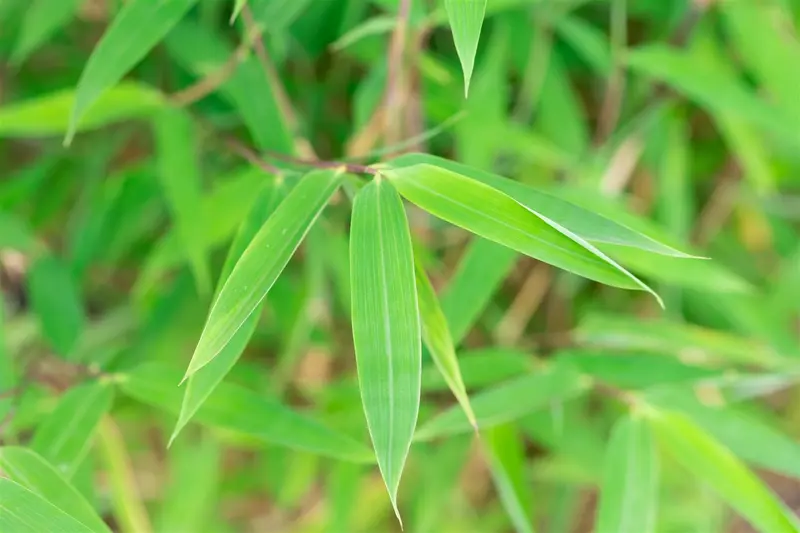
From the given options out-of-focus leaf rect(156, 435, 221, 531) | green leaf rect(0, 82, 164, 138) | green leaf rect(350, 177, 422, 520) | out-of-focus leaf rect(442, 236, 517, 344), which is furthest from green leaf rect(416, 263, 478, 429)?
out-of-focus leaf rect(156, 435, 221, 531)

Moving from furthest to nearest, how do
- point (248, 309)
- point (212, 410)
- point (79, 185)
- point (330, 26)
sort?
1. point (79, 185)
2. point (330, 26)
3. point (212, 410)
4. point (248, 309)

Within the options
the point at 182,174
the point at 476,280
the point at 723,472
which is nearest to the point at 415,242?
the point at 476,280

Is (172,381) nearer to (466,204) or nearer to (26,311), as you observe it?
(466,204)

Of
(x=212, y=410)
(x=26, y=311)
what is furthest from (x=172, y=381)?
(x=26, y=311)

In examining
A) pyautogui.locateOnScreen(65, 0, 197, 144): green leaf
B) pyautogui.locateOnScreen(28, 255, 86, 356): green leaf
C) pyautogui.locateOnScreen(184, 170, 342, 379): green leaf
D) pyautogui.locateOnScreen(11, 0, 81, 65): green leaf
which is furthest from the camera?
pyautogui.locateOnScreen(28, 255, 86, 356): green leaf

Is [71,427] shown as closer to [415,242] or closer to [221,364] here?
[221,364]

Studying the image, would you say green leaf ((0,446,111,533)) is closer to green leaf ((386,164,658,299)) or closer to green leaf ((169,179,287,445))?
green leaf ((169,179,287,445))
